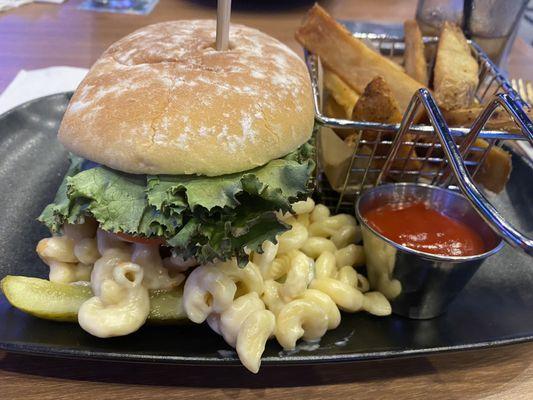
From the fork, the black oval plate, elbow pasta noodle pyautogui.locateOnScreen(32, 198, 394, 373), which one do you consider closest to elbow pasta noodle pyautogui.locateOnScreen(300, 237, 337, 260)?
elbow pasta noodle pyautogui.locateOnScreen(32, 198, 394, 373)

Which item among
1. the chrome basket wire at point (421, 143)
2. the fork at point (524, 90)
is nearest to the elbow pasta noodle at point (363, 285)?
the chrome basket wire at point (421, 143)

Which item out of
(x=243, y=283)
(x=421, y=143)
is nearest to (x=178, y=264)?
(x=243, y=283)

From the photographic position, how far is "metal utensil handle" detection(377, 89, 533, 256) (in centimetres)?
79

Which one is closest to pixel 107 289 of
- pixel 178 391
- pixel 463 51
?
pixel 178 391

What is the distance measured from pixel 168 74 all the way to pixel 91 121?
0.81 feet

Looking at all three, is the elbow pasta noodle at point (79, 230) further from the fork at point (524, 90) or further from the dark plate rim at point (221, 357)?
the fork at point (524, 90)

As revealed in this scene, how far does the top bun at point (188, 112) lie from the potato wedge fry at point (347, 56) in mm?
276

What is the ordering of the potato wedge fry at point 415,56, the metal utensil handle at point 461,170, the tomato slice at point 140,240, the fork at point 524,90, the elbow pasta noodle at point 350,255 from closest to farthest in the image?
1. the metal utensil handle at point 461,170
2. the tomato slice at point 140,240
3. the elbow pasta noodle at point 350,255
4. the potato wedge fry at point 415,56
5. the fork at point 524,90

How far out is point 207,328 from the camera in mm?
1197

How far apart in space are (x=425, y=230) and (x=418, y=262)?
4.9 inches

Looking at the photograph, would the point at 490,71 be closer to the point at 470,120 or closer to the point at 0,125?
the point at 470,120

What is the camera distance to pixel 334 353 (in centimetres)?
111

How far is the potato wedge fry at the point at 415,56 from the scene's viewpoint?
5.68 feet

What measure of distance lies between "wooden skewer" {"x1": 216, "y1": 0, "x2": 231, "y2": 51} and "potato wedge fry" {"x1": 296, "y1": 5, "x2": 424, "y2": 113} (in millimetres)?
402
